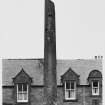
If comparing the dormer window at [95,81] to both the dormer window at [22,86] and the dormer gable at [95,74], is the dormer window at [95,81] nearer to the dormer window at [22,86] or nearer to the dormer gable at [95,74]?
the dormer gable at [95,74]

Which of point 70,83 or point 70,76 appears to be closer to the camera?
point 70,76

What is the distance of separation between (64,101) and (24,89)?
2.74 m

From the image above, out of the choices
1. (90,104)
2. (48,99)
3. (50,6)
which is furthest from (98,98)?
(50,6)

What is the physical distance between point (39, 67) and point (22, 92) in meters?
2.26

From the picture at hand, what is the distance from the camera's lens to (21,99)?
2264 centimetres

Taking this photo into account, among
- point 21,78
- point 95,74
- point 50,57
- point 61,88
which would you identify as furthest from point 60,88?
point 50,57

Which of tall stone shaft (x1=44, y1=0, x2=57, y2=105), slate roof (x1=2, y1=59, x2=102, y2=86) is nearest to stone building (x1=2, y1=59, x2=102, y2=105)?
slate roof (x1=2, y1=59, x2=102, y2=86)

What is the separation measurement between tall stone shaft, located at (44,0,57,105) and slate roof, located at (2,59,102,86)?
12.8 ft

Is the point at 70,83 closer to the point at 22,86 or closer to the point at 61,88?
the point at 61,88

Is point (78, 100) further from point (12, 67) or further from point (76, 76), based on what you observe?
point (12, 67)

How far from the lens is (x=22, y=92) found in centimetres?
2253

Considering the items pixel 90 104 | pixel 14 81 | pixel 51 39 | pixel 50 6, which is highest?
pixel 50 6

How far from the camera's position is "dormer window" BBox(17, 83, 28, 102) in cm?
2255

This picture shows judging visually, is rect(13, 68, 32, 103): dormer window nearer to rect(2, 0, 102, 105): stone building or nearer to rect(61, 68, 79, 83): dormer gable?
rect(2, 0, 102, 105): stone building
